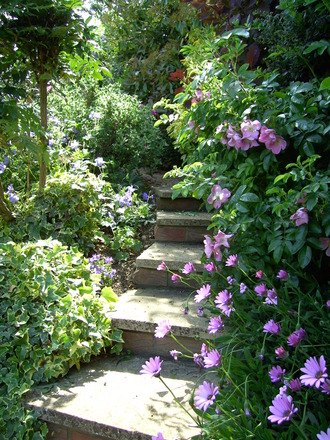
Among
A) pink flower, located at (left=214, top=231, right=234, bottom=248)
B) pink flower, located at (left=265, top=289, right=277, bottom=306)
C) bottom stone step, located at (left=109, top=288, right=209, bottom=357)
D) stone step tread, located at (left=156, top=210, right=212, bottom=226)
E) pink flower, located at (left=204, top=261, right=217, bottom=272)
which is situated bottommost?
bottom stone step, located at (left=109, top=288, right=209, bottom=357)

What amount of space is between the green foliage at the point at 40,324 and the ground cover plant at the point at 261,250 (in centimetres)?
53

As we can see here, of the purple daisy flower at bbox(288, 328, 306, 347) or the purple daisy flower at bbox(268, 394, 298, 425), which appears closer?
the purple daisy flower at bbox(268, 394, 298, 425)

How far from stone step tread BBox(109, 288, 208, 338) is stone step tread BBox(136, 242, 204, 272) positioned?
0.18 m

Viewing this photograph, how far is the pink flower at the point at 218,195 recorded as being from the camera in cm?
187

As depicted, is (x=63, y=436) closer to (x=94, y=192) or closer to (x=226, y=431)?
(x=226, y=431)

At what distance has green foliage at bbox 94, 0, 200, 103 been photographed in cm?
475

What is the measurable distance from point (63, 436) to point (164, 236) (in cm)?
159

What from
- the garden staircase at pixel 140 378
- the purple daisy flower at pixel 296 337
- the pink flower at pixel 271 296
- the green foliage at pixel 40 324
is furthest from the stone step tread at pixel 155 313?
the purple daisy flower at pixel 296 337

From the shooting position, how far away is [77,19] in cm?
277

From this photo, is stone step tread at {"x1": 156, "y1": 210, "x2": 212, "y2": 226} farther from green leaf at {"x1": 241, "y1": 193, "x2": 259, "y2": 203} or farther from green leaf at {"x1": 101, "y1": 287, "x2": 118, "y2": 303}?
green leaf at {"x1": 241, "y1": 193, "x2": 259, "y2": 203}

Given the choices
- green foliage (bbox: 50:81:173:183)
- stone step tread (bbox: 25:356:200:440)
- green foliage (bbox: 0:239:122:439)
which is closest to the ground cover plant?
stone step tread (bbox: 25:356:200:440)

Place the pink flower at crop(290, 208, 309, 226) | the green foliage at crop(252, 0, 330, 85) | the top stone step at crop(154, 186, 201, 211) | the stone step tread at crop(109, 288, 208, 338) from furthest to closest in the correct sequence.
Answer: the top stone step at crop(154, 186, 201, 211)
the stone step tread at crop(109, 288, 208, 338)
the green foliage at crop(252, 0, 330, 85)
the pink flower at crop(290, 208, 309, 226)

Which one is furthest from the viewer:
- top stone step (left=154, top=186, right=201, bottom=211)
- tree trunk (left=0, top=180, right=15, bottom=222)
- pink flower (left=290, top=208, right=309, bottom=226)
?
top stone step (left=154, top=186, right=201, bottom=211)

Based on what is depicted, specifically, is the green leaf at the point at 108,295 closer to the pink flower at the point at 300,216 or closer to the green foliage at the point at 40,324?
the green foliage at the point at 40,324
